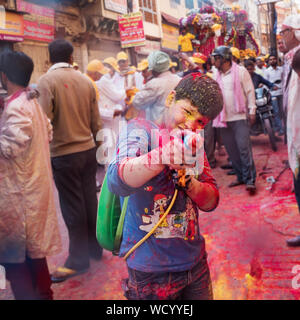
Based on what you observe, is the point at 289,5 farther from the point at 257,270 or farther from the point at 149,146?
the point at 257,270

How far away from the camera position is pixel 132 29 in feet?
4.07

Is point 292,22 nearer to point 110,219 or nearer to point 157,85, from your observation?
point 157,85

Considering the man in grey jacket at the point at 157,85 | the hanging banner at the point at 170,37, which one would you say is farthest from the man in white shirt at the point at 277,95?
the hanging banner at the point at 170,37

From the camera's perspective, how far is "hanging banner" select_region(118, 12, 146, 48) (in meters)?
1.20

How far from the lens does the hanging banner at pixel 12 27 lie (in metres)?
1.53

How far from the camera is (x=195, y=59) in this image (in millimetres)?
1447

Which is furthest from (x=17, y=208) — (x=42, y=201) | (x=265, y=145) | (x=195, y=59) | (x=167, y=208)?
(x=265, y=145)

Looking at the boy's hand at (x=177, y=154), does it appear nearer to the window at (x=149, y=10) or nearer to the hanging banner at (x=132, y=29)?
the hanging banner at (x=132, y=29)

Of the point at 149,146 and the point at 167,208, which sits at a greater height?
the point at 149,146

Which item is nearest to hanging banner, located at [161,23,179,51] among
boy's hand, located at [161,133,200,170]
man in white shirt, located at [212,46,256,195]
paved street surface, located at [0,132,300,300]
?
boy's hand, located at [161,133,200,170]

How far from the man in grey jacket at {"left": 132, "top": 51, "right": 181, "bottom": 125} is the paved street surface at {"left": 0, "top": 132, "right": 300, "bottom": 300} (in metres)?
0.96

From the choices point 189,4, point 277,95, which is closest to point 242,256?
point 189,4

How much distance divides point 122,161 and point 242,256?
1.58 meters

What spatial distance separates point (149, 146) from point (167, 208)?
0.60ft
